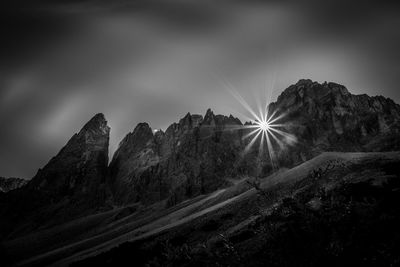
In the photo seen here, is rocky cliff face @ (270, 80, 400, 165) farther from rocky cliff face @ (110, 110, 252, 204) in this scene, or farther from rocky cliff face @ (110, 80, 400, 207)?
rocky cliff face @ (110, 110, 252, 204)

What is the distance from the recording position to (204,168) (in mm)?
168625

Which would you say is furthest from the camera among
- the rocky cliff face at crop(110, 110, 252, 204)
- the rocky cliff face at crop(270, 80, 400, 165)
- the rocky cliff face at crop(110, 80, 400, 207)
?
the rocky cliff face at crop(270, 80, 400, 165)

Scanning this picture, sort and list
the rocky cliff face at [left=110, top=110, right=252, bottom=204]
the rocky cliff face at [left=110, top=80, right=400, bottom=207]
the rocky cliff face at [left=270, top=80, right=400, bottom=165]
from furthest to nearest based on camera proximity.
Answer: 1. the rocky cliff face at [left=270, top=80, right=400, bottom=165]
2. the rocky cliff face at [left=110, top=80, right=400, bottom=207]
3. the rocky cliff face at [left=110, top=110, right=252, bottom=204]

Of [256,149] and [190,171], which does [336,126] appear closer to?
[256,149]

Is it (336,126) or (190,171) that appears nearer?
(190,171)

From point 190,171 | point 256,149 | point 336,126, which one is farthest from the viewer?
point 256,149

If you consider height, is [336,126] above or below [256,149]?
above

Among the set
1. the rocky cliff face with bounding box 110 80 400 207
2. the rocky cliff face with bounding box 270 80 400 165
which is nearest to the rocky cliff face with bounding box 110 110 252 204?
the rocky cliff face with bounding box 110 80 400 207

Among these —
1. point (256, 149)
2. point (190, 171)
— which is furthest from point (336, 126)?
point (190, 171)

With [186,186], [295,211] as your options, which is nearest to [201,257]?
[295,211]

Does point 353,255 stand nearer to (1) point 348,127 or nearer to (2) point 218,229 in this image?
(2) point 218,229

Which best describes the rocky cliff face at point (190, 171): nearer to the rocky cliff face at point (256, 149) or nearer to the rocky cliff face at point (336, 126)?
the rocky cliff face at point (256, 149)

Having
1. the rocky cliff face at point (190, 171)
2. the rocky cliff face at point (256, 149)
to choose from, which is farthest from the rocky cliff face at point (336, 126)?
the rocky cliff face at point (190, 171)

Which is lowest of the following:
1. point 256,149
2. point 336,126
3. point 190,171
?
point 190,171
